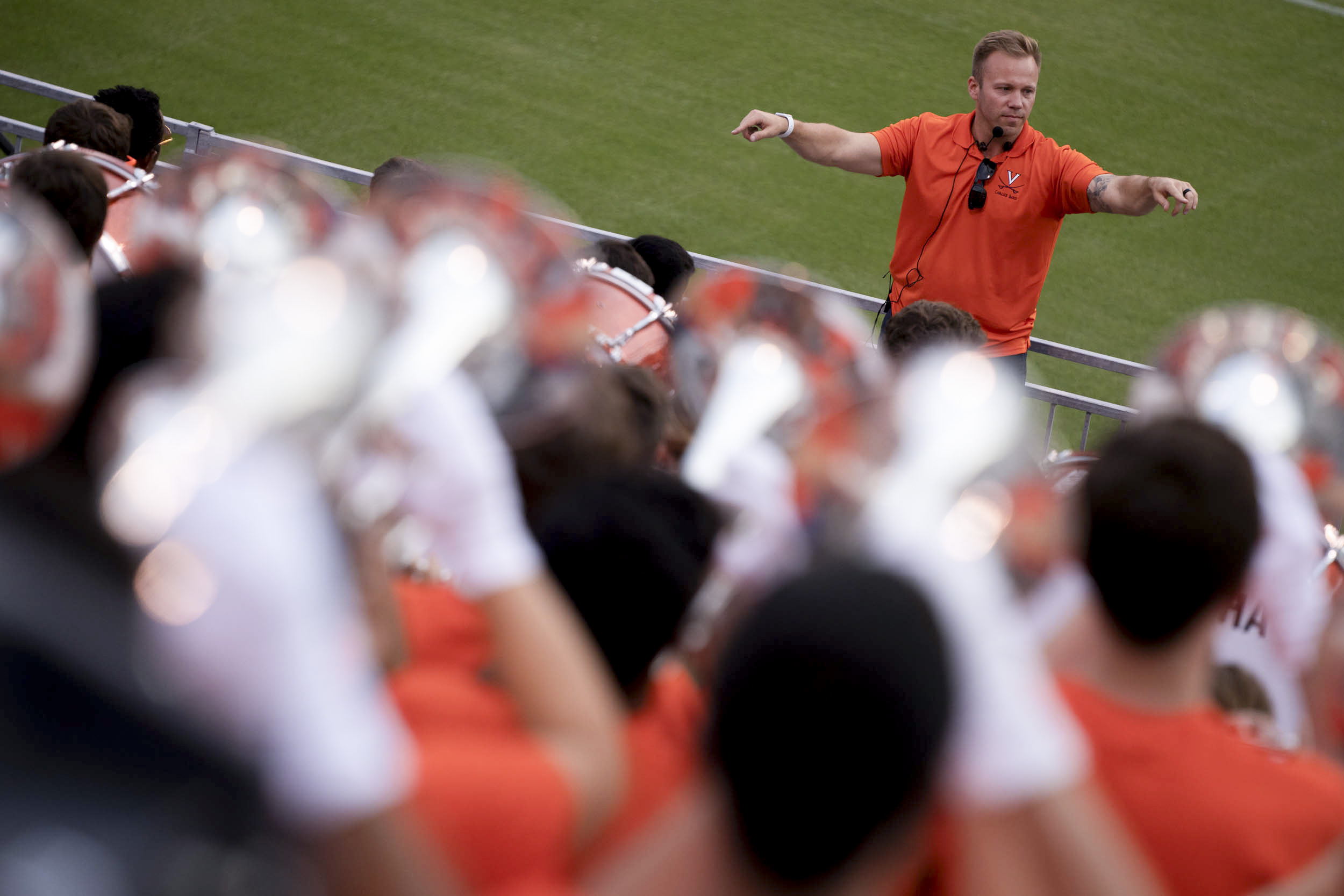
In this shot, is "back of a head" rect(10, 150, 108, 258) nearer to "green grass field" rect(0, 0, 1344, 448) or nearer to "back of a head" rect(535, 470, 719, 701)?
"back of a head" rect(535, 470, 719, 701)

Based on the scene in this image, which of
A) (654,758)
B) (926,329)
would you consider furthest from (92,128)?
(654,758)

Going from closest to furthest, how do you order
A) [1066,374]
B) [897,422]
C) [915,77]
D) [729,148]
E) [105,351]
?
[105,351] < [897,422] < [1066,374] < [729,148] < [915,77]

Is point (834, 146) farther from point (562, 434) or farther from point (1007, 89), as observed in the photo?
point (562, 434)

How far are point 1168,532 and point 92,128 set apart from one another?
12.9ft

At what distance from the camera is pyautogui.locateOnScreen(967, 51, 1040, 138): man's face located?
4625 mm

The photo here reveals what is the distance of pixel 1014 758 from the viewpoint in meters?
1.00

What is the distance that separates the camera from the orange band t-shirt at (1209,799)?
4.58ft

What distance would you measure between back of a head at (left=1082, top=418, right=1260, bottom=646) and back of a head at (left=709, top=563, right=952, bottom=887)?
23.6 inches

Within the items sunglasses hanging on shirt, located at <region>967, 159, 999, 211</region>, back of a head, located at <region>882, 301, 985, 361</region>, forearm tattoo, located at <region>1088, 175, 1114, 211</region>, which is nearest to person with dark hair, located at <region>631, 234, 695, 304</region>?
back of a head, located at <region>882, 301, 985, 361</region>

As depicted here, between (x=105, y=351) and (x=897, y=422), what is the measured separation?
0.84m

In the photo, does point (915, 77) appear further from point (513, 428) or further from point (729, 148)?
point (513, 428)

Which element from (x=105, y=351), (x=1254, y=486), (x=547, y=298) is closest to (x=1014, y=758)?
(x=1254, y=486)

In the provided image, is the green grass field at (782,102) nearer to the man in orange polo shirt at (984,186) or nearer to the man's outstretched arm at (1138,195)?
the man in orange polo shirt at (984,186)

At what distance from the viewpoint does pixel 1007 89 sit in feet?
15.3
